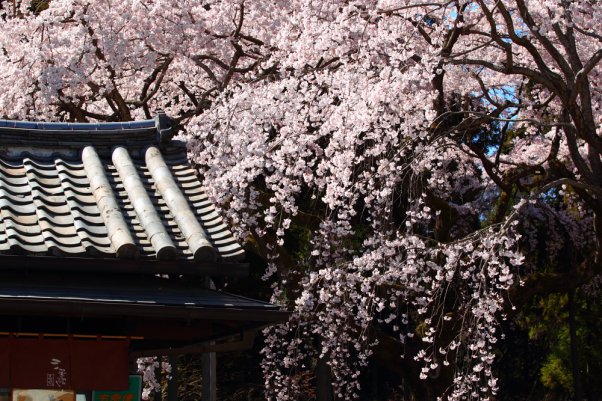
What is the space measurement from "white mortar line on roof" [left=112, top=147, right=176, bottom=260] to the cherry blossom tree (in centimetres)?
457

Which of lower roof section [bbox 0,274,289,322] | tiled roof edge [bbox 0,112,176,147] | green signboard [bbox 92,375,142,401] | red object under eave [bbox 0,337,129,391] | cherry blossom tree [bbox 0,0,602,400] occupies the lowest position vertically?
green signboard [bbox 92,375,142,401]

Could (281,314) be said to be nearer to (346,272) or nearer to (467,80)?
(346,272)

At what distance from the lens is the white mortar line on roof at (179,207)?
4.75m

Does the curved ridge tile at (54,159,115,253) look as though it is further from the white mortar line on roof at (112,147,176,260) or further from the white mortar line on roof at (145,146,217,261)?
the white mortar line on roof at (145,146,217,261)

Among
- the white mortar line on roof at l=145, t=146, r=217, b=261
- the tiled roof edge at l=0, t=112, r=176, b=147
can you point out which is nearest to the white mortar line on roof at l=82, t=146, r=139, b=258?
the tiled roof edge at l=0, t=112, r=176, b=147

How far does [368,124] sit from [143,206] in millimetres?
5212

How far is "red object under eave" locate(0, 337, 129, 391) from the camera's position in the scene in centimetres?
484

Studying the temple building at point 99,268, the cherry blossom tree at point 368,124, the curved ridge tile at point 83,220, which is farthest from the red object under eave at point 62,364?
the cherry blossom tree at point 368,124

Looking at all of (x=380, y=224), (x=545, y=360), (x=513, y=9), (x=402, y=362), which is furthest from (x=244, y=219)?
(x=545, y=360)

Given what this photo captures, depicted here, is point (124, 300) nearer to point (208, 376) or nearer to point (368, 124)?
point (208, 376)

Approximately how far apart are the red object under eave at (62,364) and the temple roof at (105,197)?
548mm

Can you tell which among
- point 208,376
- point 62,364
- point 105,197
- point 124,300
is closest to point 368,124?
point 208,376

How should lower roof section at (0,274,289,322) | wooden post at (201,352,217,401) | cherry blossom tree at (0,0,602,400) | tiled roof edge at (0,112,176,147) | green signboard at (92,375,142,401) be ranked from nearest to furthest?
1. lower roof section at (0,274,289,322)
2. green signboard at (92,375,142,401)
3. tiled roof edge at (0,112,176,147)
4. wooden post at (201,352,217,401)
5. cherry blossom tree at (0,0,602,400)

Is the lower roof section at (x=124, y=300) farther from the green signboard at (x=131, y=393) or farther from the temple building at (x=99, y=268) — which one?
the green signboard at (x=131, y=393)
